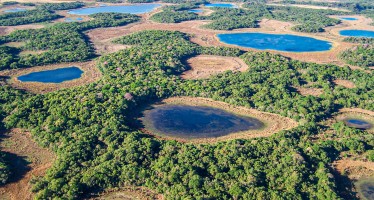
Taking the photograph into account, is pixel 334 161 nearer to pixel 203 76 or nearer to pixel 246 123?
pixel 246 123

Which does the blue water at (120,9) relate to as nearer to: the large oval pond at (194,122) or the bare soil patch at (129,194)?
the large oval pond at (194,122)

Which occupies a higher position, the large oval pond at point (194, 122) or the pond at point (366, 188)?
the large oval pond at point (194, 122)

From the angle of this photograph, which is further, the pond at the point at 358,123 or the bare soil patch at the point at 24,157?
the pond at the point at 358,123

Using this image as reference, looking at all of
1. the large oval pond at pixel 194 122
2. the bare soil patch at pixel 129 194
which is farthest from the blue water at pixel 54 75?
the bare soil patch at pixel 129 194

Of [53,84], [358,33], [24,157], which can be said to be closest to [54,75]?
[53,84]

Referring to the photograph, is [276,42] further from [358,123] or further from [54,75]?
[54,75]

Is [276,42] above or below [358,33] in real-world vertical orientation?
below

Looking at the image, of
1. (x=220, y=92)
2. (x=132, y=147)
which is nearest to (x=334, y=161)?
(x=220, y=92)
